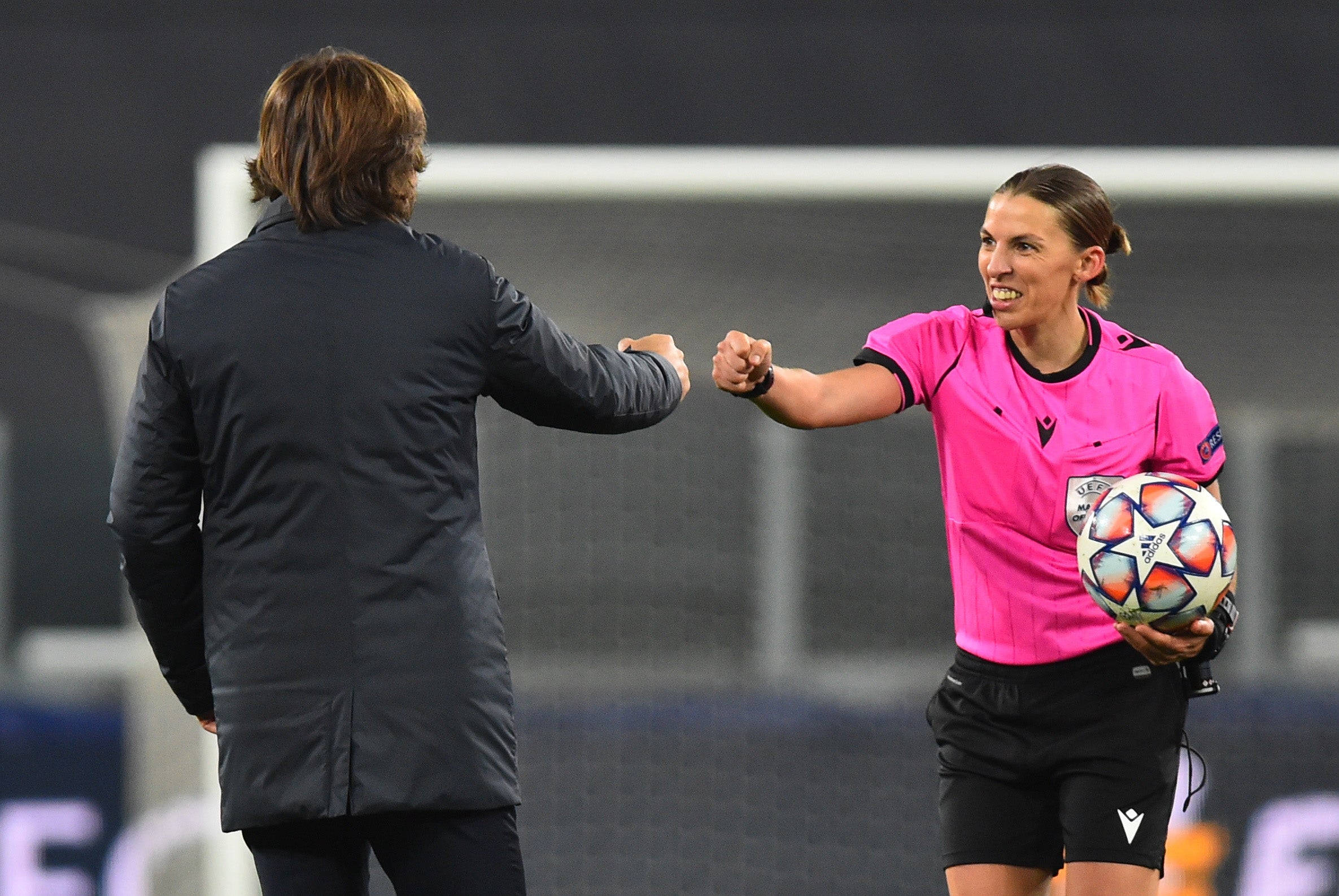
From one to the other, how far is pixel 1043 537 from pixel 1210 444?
1.04 ft

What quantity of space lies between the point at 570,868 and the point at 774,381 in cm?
322

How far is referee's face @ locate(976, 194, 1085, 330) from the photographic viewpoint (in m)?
2.56

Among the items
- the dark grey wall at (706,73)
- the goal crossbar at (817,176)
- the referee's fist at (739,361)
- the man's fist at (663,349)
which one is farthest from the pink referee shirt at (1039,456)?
the dark grey wall at (706,73)

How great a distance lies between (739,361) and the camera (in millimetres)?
2494

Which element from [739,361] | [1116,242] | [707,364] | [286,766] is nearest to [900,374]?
[739,361]

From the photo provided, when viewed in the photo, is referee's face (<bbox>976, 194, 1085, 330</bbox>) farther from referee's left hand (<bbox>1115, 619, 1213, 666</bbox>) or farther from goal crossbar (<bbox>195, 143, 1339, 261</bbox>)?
goal crossbar (<bbox>195, 143, 1339, 261</bbox>)

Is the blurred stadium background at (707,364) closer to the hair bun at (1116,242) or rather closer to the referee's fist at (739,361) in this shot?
the hair bun at (1116,242)

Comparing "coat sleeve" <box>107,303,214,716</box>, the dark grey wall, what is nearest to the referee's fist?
"coat sleeve" <box>107,303,214,716</box>

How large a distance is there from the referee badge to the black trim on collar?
17cm

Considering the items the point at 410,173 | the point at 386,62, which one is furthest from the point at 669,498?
the point at 410,173

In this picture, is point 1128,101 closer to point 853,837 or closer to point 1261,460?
point 1261,460

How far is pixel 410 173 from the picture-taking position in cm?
203

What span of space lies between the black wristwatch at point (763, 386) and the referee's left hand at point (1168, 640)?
64 cm

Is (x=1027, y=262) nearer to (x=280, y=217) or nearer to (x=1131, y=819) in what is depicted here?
(x=1131, y=819)
